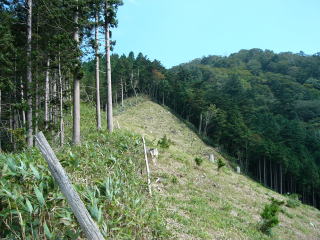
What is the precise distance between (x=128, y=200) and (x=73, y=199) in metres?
2.23

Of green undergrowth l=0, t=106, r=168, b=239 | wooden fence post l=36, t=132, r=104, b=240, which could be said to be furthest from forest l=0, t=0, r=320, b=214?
wooden fence post l=36, t=132, r=104, b=240

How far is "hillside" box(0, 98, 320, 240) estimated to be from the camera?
4055mm

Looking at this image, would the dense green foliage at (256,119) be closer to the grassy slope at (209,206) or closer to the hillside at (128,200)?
the grassy slope at (209,206)

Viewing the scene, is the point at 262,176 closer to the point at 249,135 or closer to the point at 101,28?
the point at 249,135

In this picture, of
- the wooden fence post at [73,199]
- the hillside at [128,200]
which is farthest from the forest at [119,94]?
the wooden fence post at [73,199]

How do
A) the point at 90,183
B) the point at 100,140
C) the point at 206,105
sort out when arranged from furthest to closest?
the point at 206,105 < the point at 100,140 < the point at 90,183

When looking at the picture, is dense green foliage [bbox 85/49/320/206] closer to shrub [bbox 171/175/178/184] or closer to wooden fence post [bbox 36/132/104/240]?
shrub [bbox 171/175/178/184]

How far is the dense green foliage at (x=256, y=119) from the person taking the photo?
45375 mm

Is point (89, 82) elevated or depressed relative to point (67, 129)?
elevated

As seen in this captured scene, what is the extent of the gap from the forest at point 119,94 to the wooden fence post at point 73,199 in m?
9.42

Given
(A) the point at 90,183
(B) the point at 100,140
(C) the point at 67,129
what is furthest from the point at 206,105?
(A) the point at 90,183

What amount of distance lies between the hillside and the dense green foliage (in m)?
15.4

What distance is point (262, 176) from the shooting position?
4959 cm

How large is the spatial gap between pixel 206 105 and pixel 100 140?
157 ft
